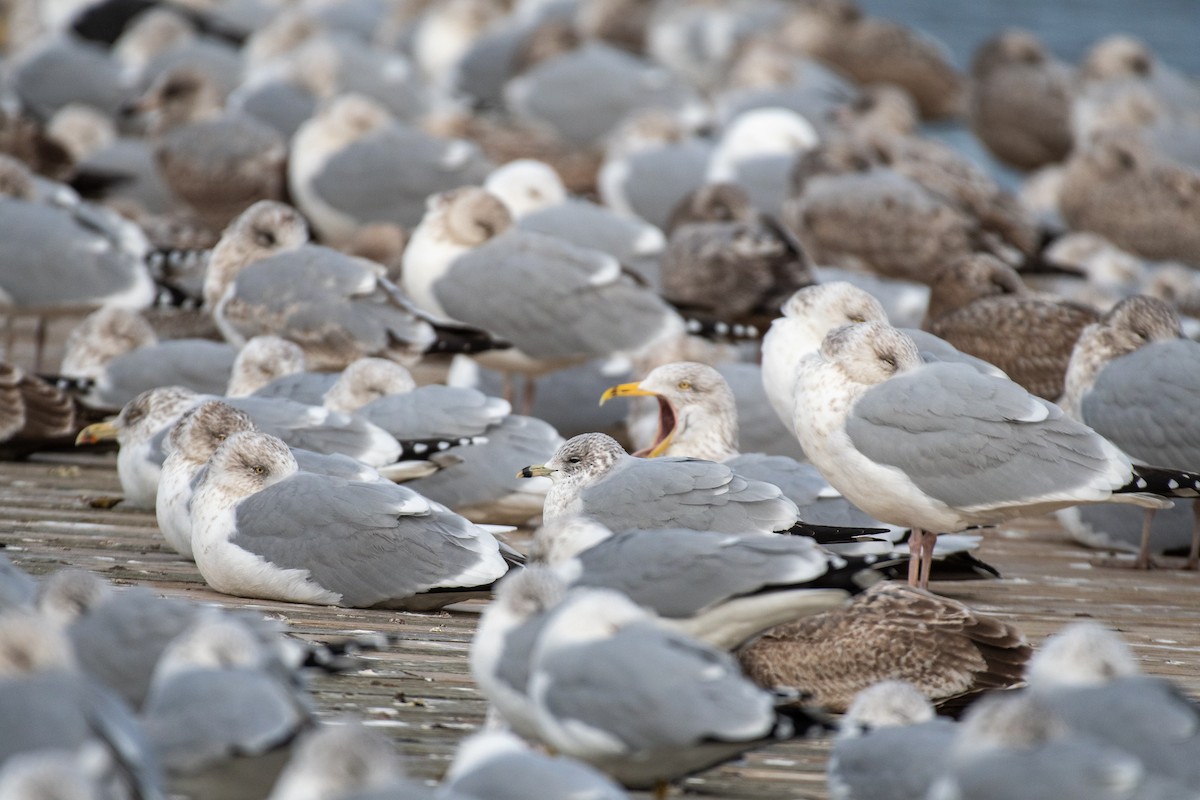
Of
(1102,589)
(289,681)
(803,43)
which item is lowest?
(1102,589)

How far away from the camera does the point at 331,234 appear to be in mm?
11914

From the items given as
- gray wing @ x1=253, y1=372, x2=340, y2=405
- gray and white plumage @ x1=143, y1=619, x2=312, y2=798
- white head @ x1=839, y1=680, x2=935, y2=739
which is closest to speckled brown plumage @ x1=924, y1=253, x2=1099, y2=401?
gray wing @ x1=253, y1=372, x2=340, y2=405

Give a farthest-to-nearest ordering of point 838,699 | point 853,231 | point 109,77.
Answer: point 109,77
point 853,231
point 838,699

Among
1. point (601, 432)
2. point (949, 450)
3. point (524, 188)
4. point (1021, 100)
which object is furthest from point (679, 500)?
point (1021, 100)

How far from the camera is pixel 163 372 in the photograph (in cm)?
735

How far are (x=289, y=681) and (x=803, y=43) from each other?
2093 centimetres

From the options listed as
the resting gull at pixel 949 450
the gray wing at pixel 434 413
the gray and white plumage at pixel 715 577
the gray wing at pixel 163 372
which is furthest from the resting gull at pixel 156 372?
the gray and white plumage at pixel 715 577

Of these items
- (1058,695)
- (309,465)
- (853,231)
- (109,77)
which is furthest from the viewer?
(109,77)

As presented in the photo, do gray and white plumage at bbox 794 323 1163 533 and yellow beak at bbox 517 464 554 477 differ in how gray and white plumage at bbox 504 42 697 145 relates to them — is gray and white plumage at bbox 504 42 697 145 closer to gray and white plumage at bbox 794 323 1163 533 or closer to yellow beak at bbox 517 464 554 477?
gray and white plumage at bbox 794 323 1163 533

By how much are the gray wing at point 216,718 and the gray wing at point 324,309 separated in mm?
4529

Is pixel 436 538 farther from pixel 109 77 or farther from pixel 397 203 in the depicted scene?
pixel 109 77

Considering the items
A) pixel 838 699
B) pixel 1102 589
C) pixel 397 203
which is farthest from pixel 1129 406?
pixel 397 203

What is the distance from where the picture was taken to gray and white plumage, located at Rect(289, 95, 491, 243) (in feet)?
37.6

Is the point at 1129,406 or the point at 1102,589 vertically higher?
the point at 1129,406
